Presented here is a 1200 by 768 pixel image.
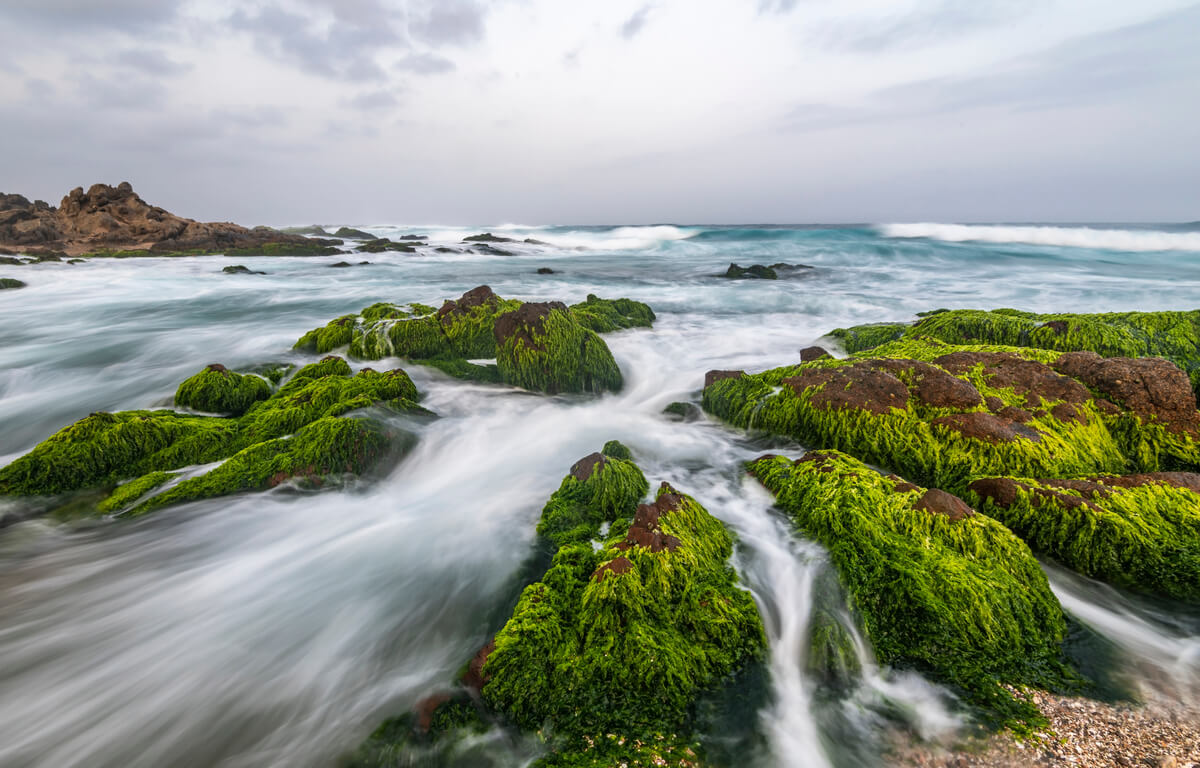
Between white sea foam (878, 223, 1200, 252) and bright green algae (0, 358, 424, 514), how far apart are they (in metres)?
45.3

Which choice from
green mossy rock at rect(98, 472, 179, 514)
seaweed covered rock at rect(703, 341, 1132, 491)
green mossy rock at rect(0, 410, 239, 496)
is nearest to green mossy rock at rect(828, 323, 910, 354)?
seaweed covered rock at rect(703, 341, 1132, 491)

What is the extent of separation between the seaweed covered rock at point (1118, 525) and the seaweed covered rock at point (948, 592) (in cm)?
53

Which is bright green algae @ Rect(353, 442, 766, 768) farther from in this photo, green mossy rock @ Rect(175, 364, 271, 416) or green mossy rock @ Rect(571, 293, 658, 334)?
green mossy rock @ Rect(571, 293, 658, 334)

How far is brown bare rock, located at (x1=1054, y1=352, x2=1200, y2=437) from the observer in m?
4.08

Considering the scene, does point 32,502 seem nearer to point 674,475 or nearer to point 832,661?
point 674,475

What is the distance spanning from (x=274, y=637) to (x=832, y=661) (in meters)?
3.17

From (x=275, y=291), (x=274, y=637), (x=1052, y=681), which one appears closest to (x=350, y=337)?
(x=274, y=637)

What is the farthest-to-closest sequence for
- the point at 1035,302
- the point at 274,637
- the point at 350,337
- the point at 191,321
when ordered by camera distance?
the point at 1035,302 < the point at 191,321 < the point at 350,337 < the point at 274,637

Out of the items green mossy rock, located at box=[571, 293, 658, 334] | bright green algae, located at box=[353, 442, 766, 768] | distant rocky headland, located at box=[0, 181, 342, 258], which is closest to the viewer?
bright green algae, located at box=[353, 442, 766, 768]

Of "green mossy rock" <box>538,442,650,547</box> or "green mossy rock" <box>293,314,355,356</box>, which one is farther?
"green mossy rock" <box>293,314,355,356</box>

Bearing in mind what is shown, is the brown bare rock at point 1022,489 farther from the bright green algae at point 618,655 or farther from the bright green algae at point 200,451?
the bright green algae at point 200,451

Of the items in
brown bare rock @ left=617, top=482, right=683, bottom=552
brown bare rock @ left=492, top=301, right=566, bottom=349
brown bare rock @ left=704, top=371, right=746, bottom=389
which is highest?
brown bare rock @ left=492, top=301, right=566, bottom=349

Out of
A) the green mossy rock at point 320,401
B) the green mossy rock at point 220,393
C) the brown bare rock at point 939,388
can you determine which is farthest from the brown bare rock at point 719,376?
the green mossy rock at point 220,393

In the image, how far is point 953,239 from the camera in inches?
1517
